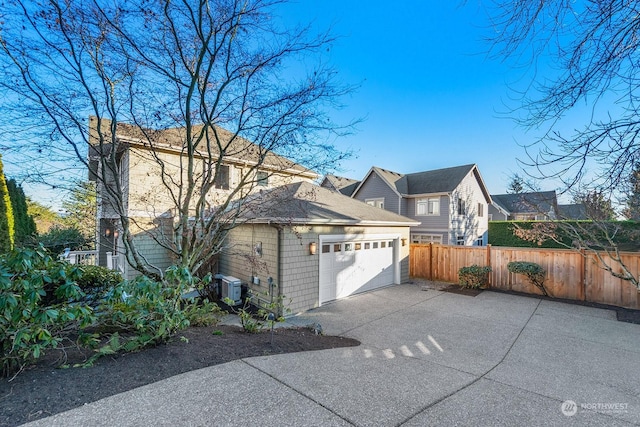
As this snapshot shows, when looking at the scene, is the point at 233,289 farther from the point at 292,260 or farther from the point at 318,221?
the point at 318,221

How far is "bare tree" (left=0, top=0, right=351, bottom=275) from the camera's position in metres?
4.46

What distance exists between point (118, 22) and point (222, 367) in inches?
221

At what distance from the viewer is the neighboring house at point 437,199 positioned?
17.9 meters

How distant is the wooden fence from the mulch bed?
7.74m

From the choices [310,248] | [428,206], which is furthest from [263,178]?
[428,206]

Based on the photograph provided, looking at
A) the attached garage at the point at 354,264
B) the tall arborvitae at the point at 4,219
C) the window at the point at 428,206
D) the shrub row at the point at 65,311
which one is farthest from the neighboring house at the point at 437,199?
the tall arborvitae at the point at 4,219

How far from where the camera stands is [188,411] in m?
2.64

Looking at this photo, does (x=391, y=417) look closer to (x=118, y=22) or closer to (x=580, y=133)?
(x=580, y=133)

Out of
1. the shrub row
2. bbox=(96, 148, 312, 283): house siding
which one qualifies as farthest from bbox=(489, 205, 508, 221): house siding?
the shrub row

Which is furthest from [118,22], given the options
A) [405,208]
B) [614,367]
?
[405,208]
